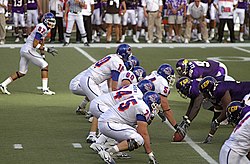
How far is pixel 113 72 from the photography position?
11.8 meters

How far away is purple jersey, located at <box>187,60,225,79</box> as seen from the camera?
12353mm

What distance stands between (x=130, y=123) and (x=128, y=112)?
0.19m

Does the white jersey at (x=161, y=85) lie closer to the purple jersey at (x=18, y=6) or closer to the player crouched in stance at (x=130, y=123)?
the player crouched in stance at (x=130, y=123)

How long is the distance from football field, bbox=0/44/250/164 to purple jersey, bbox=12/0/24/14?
2.77 m

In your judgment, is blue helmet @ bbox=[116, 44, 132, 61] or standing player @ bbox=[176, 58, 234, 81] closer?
blue helmet @ bbox=[116, 44, 132, 61]

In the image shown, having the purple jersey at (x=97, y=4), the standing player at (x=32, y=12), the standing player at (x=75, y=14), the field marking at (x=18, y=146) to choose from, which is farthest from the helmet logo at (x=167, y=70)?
the purple jersey at (x=97, y=4)

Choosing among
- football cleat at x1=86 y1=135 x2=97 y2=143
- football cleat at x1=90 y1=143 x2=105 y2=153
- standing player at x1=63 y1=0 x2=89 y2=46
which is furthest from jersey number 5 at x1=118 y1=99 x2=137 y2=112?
standing player at x1=63 y1=0 x2=89 y2=46

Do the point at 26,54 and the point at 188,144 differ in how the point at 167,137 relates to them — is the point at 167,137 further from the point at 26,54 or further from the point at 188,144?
the point at 26,54

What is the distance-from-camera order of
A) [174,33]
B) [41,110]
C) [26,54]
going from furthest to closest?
[174,33] → [26,54] → [41,110]

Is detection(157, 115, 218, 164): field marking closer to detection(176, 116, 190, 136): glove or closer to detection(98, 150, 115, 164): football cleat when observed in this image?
detection(176, 116, 190, 136): glove

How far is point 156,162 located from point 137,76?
226cm

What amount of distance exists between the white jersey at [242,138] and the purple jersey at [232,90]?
267 centimetres

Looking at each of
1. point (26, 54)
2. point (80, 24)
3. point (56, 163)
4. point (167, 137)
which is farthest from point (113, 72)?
point (80, 24)

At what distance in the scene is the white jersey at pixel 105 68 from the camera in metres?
11.8
